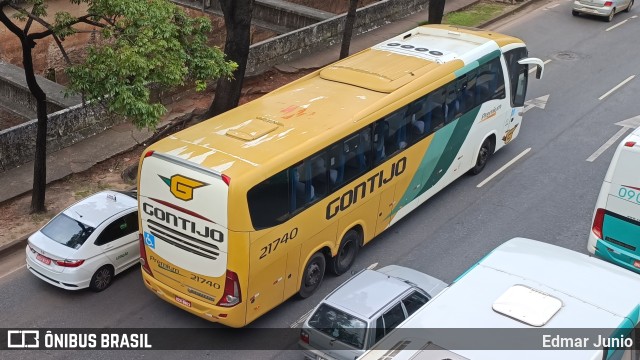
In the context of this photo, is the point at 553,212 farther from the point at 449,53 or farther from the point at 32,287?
the point at 32,287

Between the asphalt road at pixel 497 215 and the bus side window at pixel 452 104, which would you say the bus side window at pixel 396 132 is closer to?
the bus side window at pixel 452 104

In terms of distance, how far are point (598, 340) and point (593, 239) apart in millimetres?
4822

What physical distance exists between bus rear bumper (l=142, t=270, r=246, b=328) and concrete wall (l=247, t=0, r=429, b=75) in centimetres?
1190

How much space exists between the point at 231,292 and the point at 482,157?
866 centimetres

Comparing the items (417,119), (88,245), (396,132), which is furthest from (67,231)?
(417,119)

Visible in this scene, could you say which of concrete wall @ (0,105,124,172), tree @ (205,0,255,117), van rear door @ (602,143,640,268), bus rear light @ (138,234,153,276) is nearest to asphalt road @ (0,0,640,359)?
bus rear light @ (138,234,153,276)

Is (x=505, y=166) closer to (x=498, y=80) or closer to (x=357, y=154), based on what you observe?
(x=498, y=80)

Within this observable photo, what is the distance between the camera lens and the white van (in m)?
12.9

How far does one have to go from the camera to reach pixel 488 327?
959 centimetres

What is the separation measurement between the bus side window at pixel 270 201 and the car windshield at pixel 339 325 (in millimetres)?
1672

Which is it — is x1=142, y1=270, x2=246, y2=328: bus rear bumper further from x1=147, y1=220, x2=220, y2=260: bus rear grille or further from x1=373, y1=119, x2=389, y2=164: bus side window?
x1=373, y1=119, x2=389, y2=164: bus side window

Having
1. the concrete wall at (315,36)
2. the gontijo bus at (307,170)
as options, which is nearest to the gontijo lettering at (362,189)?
the gontijo bus at (307,170)

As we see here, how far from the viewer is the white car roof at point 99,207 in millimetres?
14500

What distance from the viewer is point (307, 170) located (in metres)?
13.3
